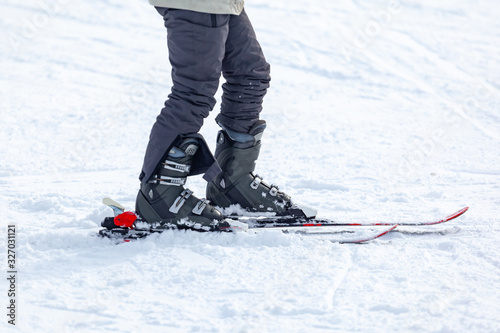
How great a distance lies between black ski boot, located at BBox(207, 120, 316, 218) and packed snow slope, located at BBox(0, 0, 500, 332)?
0.31 m

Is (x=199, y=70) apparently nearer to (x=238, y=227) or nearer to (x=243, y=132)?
(x=243, y=132)

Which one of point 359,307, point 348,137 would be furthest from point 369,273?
point 348,137

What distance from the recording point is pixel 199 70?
224 cm

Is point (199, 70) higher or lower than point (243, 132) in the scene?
higher

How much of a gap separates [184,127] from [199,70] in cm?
26

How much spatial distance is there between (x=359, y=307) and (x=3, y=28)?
7.55 metres

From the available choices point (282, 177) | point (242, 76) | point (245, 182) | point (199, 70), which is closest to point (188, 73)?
point (199, 70)

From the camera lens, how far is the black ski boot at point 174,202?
2379 millimetres

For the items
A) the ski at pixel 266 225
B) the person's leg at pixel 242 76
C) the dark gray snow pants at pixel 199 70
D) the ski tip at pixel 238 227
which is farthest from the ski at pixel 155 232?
the person's leg at pixel 242 76

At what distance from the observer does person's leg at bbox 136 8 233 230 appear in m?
2.22

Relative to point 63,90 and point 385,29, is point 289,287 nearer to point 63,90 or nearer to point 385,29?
point 63,90

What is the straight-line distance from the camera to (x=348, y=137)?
4.53 meters

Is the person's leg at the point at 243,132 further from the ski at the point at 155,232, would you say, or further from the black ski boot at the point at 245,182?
the ski at the point at 155,232

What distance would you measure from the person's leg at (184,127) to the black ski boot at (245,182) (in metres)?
0.27
